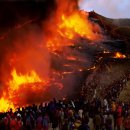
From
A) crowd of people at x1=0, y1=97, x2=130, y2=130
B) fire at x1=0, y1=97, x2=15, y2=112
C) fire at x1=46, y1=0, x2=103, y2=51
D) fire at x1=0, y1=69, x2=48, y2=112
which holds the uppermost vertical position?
fire at x1=46, y1=0, x2=103, y2=51

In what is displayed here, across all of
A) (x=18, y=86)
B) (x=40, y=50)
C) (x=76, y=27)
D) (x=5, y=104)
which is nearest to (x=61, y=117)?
(x=5, y=104)

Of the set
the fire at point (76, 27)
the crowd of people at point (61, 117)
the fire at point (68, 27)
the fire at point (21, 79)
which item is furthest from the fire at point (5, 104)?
the fire at point (76, 27)

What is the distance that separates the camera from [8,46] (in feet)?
90.3

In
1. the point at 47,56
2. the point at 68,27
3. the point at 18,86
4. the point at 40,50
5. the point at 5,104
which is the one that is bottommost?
the point at 5,104

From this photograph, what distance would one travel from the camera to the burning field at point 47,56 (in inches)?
1043

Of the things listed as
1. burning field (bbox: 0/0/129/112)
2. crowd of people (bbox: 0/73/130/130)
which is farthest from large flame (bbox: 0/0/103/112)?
crowd of people (bbox: 0/73/130/130)

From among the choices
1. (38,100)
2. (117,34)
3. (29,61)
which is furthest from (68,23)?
(38,100)

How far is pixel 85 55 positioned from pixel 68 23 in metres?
4.04

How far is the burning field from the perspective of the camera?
26480 mm

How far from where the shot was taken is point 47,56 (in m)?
28.5

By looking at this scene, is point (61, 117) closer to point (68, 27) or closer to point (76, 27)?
point (68, 27)

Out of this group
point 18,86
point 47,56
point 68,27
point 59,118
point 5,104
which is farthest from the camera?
point 68,27

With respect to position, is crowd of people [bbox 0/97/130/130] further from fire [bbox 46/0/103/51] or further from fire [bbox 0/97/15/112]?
fire [bbox 46/0/103/51]

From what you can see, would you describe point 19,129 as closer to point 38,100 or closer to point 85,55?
point 38,100
